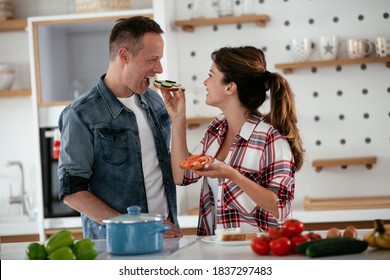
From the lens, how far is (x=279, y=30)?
4.00m

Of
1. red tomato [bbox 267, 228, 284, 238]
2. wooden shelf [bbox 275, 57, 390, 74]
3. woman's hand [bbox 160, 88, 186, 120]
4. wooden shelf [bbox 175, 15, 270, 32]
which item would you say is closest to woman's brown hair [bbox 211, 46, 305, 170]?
woman's hand [bbox 160, 88, 186, 120]

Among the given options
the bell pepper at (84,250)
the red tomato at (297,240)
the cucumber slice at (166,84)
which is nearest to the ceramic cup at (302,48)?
the cucumber slice at (166,84)

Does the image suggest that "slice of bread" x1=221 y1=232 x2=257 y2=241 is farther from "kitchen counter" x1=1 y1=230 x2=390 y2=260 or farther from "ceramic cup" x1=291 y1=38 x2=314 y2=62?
"ceramic cup" x1=291 y1=38 x2=314 y2=62

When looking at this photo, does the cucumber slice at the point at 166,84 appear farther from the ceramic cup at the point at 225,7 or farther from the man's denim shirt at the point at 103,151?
the ceramic cup at the point at 225,7

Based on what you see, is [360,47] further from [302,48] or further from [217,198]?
[217,198]

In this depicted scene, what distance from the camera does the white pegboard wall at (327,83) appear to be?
378 cm

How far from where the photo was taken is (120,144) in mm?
2389

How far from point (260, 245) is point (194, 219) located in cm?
179

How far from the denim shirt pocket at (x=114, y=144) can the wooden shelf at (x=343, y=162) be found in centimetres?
169

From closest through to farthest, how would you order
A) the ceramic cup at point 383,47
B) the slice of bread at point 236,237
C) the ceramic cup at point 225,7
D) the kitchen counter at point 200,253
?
the kitchen counter at point 200,253 → the slice of bread at point 236,237 → the ceramic cup at point 383,47 → the ceramic cup at point 225,7

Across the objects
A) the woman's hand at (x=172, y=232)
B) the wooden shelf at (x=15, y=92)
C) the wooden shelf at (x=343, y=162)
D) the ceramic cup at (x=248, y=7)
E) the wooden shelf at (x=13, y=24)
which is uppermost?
the ceramic cup at (x=248, y=7)

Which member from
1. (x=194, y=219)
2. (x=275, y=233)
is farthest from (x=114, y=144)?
(x=194, y=219)

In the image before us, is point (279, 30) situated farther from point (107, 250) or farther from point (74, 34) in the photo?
point (107, 250)

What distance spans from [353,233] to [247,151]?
0.51 m
